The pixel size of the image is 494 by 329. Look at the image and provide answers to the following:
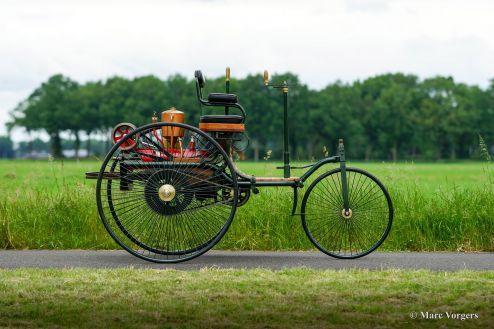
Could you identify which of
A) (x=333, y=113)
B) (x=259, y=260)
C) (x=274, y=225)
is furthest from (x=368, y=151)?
(x=259, y=260)

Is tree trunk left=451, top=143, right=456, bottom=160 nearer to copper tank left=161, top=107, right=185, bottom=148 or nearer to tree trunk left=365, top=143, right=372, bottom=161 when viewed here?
tree trunk left=365, top=143, right=372, bottom=161

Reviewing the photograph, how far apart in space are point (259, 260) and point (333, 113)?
95968 mm

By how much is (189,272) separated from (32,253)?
2512 mm

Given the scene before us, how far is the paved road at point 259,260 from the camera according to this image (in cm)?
751

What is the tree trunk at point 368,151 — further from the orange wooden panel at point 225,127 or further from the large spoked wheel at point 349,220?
the orange wooden panel at point 225,127

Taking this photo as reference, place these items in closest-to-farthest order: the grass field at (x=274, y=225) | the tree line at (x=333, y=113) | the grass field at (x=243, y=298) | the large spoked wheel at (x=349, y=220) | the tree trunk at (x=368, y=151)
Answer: the grass field at (x=243, y=298)
the large spoked wheel at (x=349, y=220)
the grass field at (x=274, y=225)
the tree line at (x=333, y=113)
the tree trunk at (x=368, y=151)

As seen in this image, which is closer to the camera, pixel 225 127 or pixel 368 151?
pixel 225 127

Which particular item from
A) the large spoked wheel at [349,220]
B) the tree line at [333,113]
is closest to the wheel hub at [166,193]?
the large spoked wheel at [349,220]

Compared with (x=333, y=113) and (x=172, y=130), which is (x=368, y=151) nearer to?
(x=333, y=113)

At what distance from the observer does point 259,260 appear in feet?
25.9

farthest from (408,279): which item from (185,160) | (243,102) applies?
(243,102)

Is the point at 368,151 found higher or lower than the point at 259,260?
higher

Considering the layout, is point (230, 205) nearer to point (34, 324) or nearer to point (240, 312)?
point (240, 312)

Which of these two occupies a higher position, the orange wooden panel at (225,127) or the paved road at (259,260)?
the orange wooden panel at (225,127)
